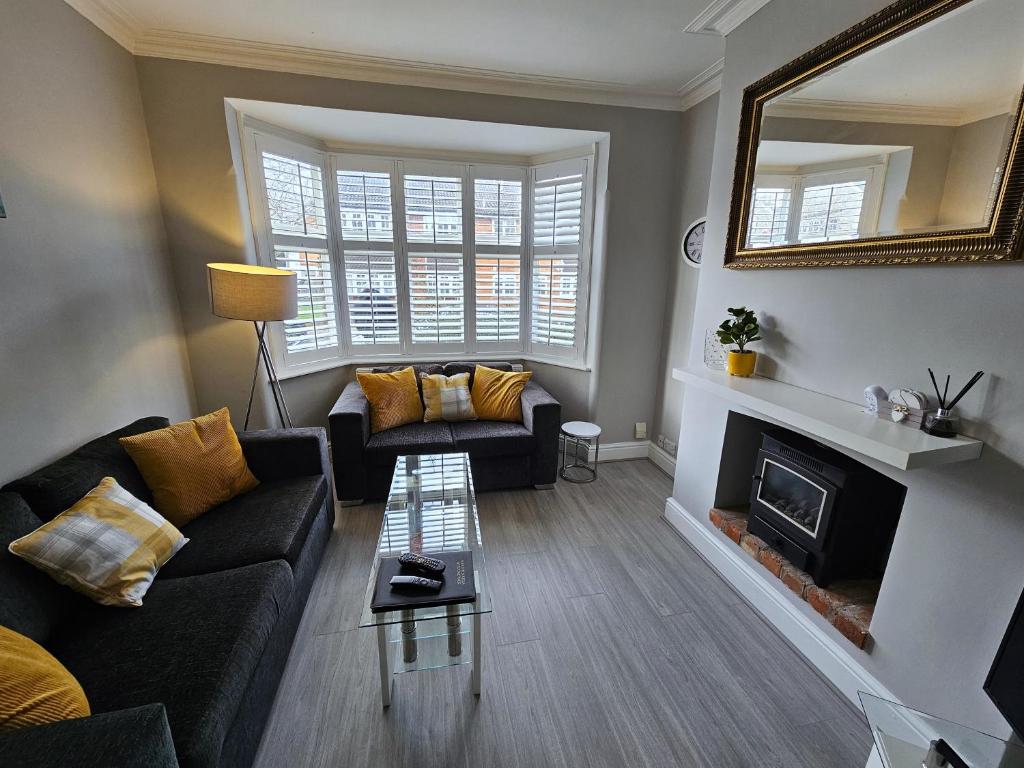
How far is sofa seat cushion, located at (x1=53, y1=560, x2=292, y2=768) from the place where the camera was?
1072 mm

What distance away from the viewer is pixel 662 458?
3.45 metres

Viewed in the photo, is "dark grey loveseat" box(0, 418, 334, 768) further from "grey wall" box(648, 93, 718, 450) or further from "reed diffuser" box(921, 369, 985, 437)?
"grey wall" box(648, 93, 718, 450)

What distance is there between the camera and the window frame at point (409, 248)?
306cm

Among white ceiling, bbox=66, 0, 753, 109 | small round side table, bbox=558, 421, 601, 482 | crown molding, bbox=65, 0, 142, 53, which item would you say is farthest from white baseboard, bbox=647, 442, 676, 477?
crown molding, bbox=65, 0, 142, 53

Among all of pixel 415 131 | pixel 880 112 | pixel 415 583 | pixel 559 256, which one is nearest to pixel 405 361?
A: pixel 559 256

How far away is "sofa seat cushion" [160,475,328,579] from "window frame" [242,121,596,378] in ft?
4.41

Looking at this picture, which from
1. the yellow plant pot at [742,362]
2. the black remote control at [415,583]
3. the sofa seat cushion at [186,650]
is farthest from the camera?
the yellow plant pot at [742,362]

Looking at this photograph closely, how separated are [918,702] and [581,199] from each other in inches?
128

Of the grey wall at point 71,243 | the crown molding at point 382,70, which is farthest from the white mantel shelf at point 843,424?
the grey wall at point 71,243

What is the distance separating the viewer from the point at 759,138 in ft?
6.47

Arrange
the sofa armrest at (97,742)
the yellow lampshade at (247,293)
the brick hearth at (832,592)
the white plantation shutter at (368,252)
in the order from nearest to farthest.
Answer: the sofa armrest at (97,742), the brick hearth at (832,592), the yellow lampshade at (247,293), the white plantation shutter at (368,252)

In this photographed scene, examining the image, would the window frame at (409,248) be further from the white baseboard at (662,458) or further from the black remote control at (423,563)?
the black remote control at (423,563)

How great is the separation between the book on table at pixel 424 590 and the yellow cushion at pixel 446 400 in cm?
159

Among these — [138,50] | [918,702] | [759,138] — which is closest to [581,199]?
[759,138]
